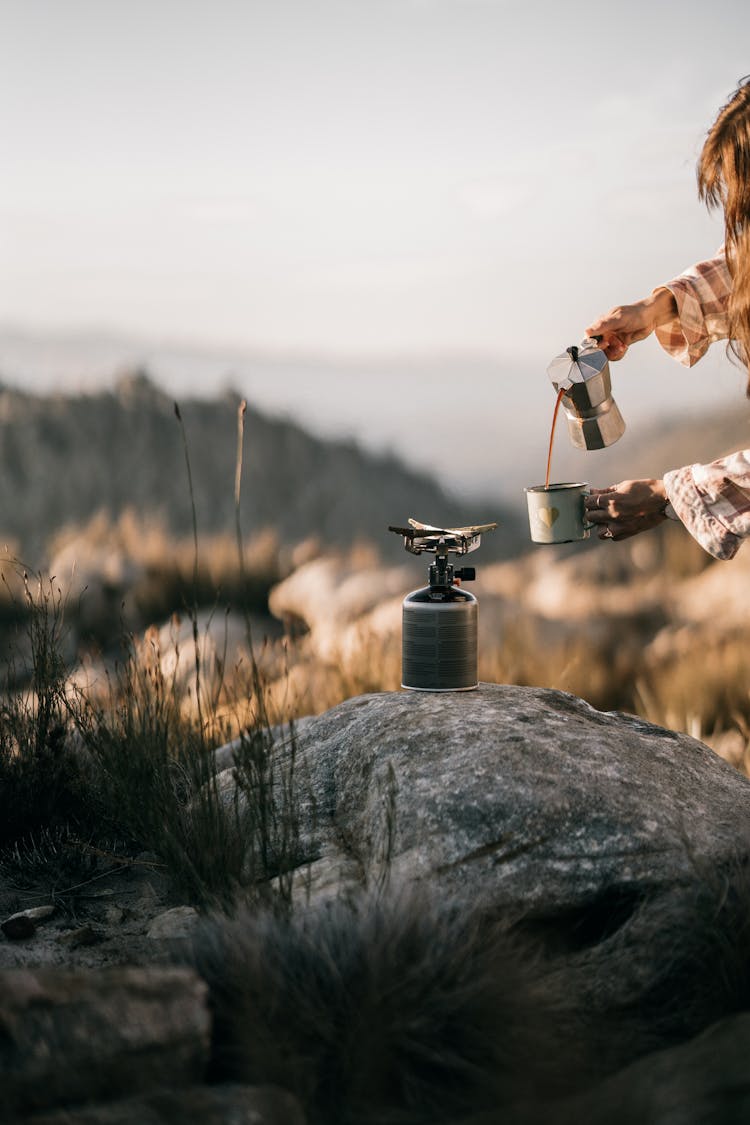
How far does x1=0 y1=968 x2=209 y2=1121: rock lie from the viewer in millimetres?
1938

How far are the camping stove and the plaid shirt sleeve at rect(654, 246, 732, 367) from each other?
3.21 ft

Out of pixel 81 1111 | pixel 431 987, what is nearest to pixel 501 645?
pixel 431 987

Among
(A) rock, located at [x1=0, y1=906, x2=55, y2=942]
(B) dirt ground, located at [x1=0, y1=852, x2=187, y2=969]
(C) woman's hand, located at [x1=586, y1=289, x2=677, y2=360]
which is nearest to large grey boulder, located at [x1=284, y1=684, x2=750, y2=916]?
(B) dirt ground, located at [x1=0, y1=852, x2=187, y2=969]

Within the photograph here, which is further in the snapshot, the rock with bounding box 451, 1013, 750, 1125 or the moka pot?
the moka pot

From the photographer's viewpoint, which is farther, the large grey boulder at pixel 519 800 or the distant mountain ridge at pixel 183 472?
the distant mountain ridge at pixel 183 472

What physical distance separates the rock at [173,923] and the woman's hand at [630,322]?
2068 mm

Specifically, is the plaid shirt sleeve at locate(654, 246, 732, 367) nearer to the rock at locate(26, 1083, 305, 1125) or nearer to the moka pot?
the moka pot

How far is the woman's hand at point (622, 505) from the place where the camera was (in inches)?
132

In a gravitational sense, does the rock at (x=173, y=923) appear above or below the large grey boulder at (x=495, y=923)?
below

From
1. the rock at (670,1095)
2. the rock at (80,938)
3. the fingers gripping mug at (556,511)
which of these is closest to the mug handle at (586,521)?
the fingers gripping mug at (556,511)

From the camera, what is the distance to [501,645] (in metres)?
7.59

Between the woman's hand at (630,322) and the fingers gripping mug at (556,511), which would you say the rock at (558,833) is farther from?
the woman's hand at (630,322)

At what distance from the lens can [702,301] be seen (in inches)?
145

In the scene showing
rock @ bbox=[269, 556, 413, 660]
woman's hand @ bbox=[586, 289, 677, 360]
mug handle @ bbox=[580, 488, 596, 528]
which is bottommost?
rock @ bbox=[269, 556, 413, 660]
